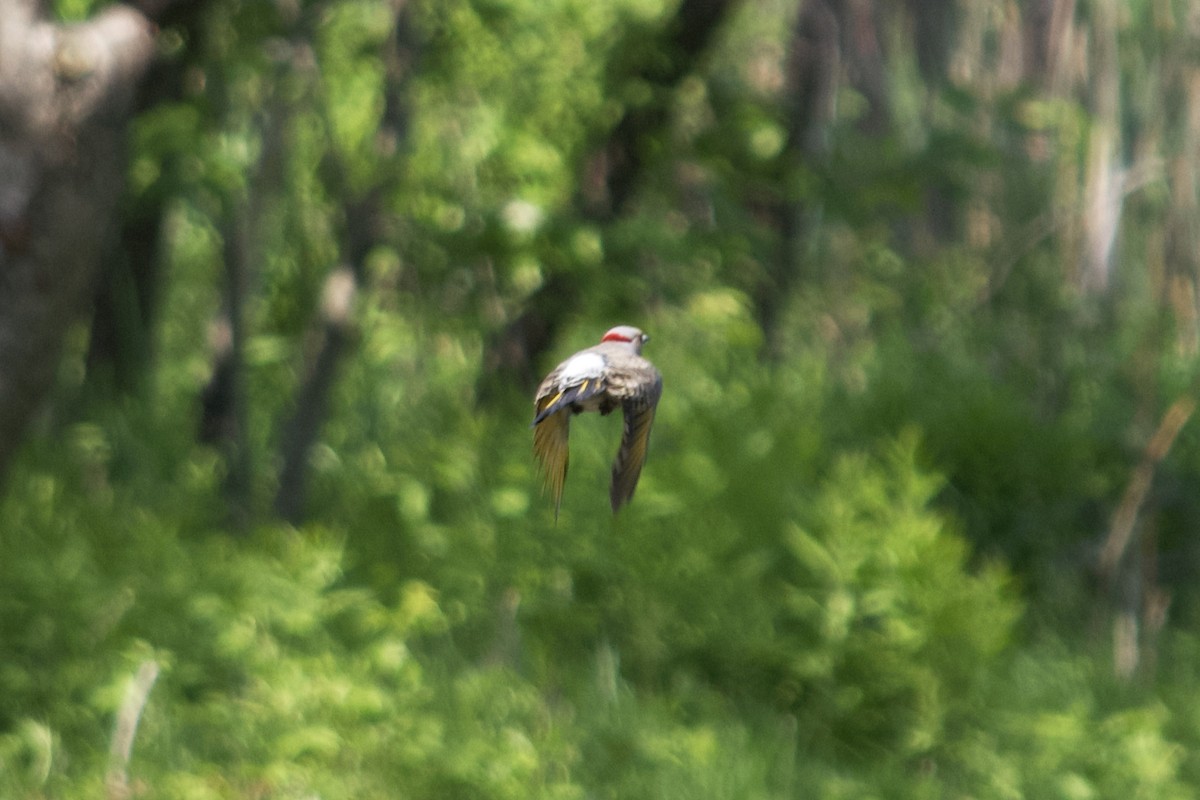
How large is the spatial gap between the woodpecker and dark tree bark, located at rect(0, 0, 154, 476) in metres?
2.25

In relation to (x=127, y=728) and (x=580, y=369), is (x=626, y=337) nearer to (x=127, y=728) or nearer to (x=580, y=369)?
(x=580, y=369)

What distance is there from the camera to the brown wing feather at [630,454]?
935 mm

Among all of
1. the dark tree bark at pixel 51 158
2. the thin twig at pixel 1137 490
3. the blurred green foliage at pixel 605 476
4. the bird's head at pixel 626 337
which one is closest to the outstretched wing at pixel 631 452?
the bird's head at pixel 626 337

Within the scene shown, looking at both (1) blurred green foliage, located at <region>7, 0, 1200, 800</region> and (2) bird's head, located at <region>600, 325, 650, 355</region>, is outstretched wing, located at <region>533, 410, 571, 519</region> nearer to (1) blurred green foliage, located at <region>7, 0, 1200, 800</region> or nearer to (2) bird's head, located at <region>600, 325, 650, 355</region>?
(2) bird's head, located at <region>600, 325, 650, 355</region>

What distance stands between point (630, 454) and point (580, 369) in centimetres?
10

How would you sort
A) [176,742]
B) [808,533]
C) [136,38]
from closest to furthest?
[136,38]
[176,742]
[808,533]

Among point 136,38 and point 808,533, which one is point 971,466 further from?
point 136,38

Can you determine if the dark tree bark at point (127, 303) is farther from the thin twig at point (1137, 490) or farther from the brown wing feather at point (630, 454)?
the brown wing feather at point (630, 454)

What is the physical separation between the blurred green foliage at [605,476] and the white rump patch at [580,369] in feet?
8.78

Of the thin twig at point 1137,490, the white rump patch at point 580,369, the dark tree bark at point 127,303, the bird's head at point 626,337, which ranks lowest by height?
the white rump patch at point 580,369

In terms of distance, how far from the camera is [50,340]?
3.22 meters

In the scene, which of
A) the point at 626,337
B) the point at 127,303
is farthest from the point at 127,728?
the point at 626,337

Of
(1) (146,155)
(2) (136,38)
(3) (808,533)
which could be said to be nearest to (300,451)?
(1) (146,155)

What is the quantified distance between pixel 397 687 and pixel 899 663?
1.37 metres
